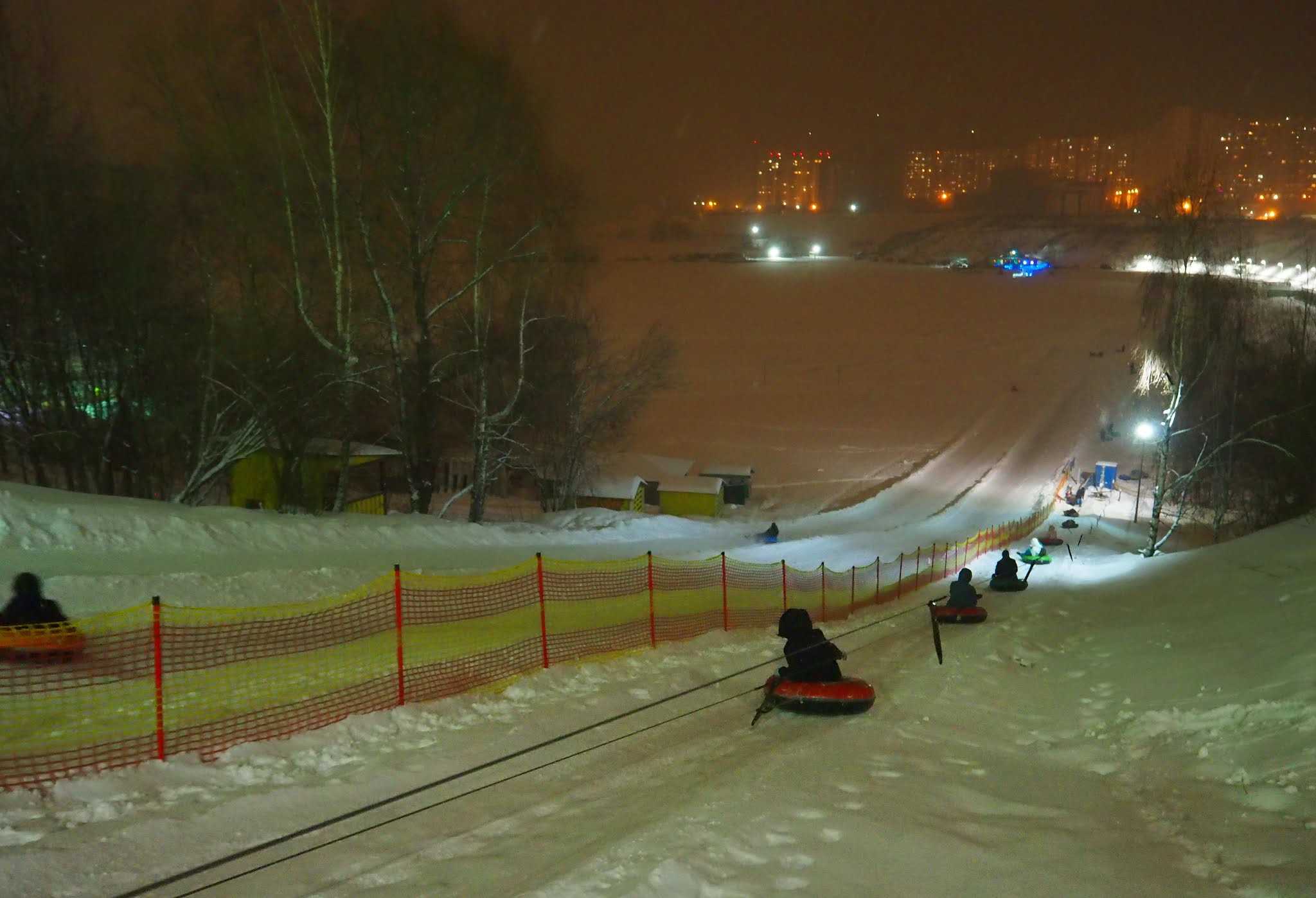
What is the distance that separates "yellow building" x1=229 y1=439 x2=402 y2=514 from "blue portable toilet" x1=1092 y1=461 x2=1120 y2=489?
40.8 m

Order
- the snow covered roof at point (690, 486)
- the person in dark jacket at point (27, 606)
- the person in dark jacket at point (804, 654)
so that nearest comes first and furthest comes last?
the person in dark jacket at point (804, 654) → the person in dark jacket at point (27, 606) → the snow covered roof at point (690, 486)

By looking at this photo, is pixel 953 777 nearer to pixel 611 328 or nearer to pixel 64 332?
pixel 64 332

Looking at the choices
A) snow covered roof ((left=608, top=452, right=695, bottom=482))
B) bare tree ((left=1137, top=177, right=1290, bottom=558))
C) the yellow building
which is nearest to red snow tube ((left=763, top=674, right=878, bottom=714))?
the yellow building

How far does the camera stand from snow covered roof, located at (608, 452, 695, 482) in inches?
1906

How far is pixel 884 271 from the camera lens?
5507 inches

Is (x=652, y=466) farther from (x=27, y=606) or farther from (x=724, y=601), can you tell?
(x=27, y=606)

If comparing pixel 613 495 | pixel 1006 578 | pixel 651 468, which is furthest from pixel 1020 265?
pixel 1006 578

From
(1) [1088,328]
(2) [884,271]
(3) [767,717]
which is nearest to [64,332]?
(3) [767,717]

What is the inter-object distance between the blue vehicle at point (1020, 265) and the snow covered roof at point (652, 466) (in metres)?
96.8

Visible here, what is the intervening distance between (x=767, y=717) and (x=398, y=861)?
4.47m

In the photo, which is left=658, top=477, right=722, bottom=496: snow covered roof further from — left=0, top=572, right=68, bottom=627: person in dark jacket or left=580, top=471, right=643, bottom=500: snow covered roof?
left=0, top=572, right=68, bottom=627: person in dark jacket

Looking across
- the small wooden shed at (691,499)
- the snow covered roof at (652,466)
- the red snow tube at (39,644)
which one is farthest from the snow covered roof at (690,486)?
the red snow tube at (39,644)

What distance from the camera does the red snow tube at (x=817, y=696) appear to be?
362 inches

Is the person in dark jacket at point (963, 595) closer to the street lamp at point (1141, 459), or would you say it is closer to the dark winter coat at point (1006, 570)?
the dark winter coat at point (1006, 570)
